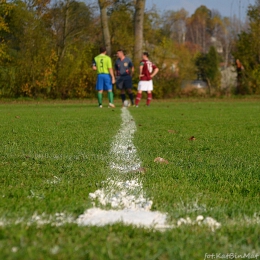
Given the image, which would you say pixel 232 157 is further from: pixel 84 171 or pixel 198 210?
pixel 198 210

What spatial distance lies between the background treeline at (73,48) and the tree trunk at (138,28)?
90 cm

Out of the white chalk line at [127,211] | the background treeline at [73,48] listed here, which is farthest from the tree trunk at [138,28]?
the white chalk line at [127,211]

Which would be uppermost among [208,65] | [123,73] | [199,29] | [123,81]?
[199,29]

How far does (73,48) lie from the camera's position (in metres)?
30.2

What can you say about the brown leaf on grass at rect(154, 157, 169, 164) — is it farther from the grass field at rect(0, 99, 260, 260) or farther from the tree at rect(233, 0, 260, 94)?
the tree at rect(233, 0, 260, 94)

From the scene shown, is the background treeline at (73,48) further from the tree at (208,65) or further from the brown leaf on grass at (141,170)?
the brown leaf on grass at (141,170)

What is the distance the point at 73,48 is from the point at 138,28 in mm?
4175

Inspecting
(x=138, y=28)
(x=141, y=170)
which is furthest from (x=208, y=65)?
Result: (x=141, y=170)

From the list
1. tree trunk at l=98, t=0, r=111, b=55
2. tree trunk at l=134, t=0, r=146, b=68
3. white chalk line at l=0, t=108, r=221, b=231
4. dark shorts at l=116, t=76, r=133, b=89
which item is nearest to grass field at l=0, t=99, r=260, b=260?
white chalk line at l=0, t=108, r=221, b=231

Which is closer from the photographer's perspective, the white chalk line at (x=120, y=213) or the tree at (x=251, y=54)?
the white chalk line at (x=120, y=213)

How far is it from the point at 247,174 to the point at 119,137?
3092 mm

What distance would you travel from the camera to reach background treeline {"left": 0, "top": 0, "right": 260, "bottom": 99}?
27.6 m

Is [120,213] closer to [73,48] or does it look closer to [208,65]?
[73,48]

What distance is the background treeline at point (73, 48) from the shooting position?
2756 centimetres
